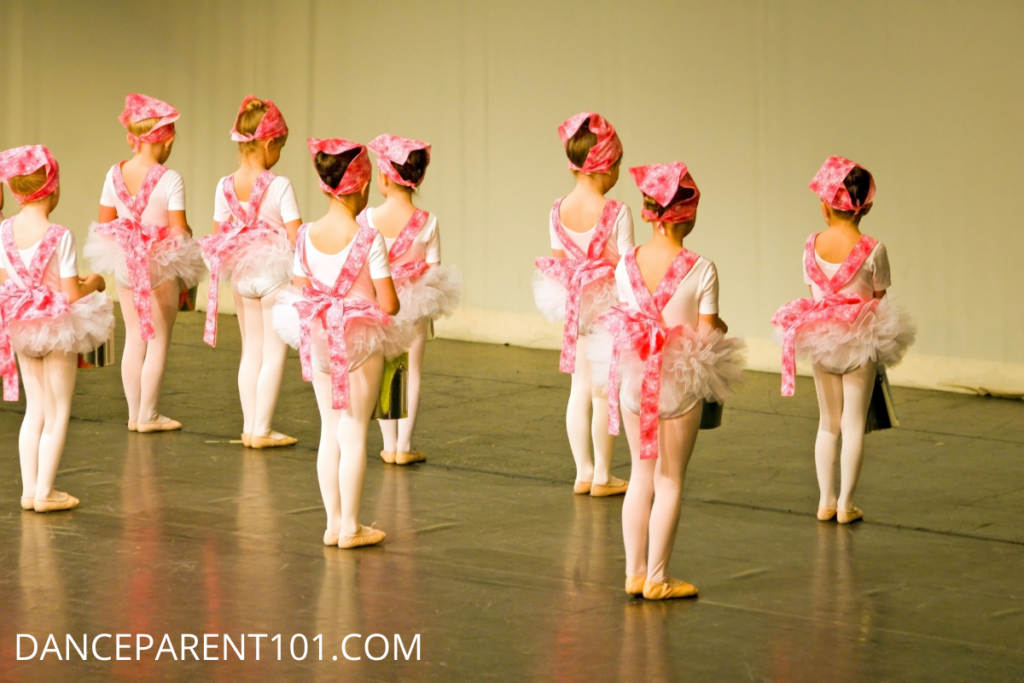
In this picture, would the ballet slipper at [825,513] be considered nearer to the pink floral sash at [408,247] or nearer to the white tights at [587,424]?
the white tights at [587,424]

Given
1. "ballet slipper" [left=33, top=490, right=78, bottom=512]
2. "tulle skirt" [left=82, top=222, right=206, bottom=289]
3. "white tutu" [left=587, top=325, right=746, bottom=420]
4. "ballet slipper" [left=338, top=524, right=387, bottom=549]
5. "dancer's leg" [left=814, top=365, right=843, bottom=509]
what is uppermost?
"tulle skirt" [left=82, top=222, right=206, bottom=289]

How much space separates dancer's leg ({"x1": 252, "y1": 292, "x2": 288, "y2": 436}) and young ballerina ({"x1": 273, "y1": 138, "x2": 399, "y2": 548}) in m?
1.57

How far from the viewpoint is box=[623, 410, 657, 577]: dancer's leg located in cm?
448

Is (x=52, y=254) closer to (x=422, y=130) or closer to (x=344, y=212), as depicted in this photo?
(x=344, y=212)

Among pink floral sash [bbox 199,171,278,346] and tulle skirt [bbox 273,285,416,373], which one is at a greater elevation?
pink floral sash [bbox 199,171,278,346]

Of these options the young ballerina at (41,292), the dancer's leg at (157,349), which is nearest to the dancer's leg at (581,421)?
the young ballerina at (41,292)

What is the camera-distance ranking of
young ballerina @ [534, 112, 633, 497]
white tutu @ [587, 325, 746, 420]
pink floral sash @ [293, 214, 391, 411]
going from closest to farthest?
white tutu @ [587, 325, 746, 420], pink floral sash @ [293, 214, 391, 411], young ballerina @ [534, 112, 633, 497]

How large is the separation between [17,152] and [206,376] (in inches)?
141

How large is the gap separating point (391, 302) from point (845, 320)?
1713mm

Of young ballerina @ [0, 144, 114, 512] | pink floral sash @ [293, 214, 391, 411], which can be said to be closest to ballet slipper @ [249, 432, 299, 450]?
young ballerina @ [0, 144, 114, 512]

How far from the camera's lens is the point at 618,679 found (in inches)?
154

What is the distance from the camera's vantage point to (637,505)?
14.9 feet

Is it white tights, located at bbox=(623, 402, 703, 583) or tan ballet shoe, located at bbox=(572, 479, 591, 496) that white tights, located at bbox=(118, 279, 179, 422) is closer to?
tan ballet shoe, located at bbox=(572, 479, 591, 496)

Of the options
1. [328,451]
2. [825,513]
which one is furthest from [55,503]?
[825,513]
